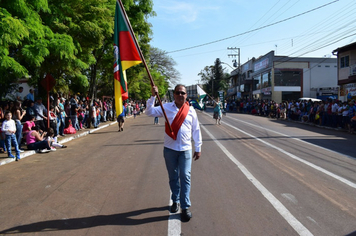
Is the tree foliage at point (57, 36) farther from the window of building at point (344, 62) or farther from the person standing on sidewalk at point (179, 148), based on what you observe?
the window of building at point (344, 62)

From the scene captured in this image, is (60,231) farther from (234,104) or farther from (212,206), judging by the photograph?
(234,104)

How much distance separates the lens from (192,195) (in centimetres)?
541

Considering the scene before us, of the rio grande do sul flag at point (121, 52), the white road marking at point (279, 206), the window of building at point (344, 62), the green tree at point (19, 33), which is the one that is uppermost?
the window of building at point (344, 62)

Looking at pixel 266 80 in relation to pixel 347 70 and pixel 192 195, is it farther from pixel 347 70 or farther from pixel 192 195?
pixel 192 195

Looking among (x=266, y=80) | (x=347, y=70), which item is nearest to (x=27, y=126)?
(x=347, y=70)

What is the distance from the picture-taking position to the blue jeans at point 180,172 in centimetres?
445

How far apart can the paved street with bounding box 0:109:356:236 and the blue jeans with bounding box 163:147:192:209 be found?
30 cm

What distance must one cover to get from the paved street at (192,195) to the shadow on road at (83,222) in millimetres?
12

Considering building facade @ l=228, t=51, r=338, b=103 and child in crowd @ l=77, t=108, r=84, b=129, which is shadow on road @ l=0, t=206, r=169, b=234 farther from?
building facade @ l=228, t=51, r=338, b=103

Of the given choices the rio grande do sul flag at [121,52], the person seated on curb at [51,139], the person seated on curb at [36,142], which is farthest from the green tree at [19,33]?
the rio grande do sul flag at [121,52]

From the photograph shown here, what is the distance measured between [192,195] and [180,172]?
107cm

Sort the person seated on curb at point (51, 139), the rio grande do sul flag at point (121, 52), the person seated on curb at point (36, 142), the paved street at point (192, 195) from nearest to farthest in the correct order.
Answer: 1. the paved street at point (192, 195)
2. the rio grande do sul flag at point (121, 52)
3. the person seated on curb at point (36, 142)
4. the person seated on curb at point (51, 139)

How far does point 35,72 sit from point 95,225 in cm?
1254

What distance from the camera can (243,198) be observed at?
5.21 metres
